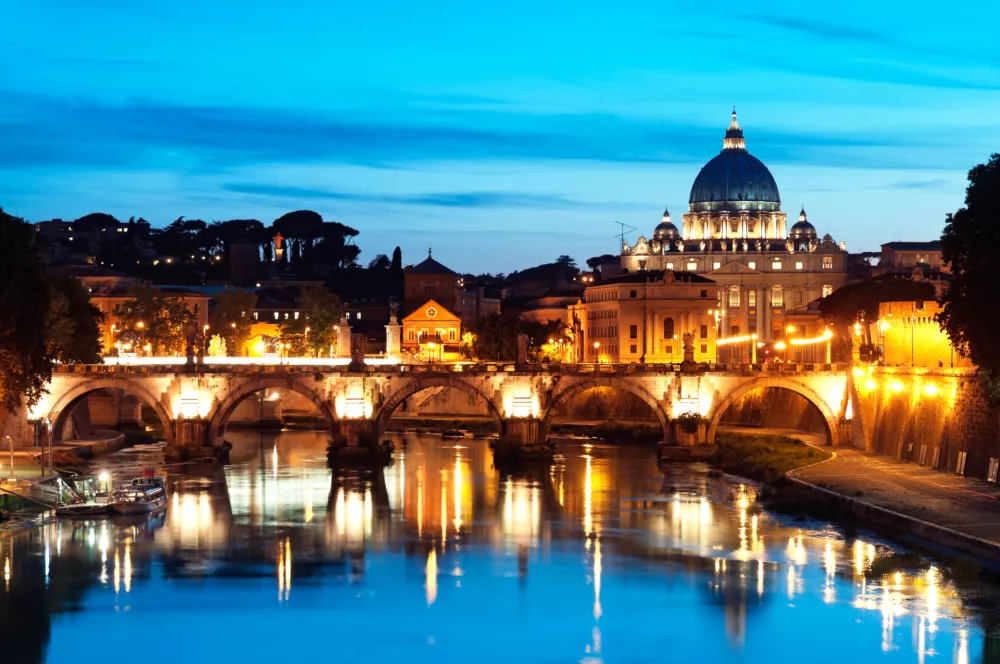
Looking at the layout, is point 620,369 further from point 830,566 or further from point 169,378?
point 830,566

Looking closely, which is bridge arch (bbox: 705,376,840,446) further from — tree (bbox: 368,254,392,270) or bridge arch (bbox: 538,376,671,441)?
tree (bbox: 368,254,392,270)

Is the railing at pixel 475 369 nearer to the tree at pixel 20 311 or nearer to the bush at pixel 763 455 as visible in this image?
the bush at pixel 763 455

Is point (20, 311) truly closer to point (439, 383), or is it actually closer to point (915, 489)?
point (439, 383)

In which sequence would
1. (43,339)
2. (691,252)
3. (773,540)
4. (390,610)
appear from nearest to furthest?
(390,610), (773,540), (43,339), (691,252)

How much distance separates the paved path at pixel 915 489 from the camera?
152 ft

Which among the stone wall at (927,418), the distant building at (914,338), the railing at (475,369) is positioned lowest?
the stone wall at (927,418)

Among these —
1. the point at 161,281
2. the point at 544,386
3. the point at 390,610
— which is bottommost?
the point at 390,610

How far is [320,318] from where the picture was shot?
4545 inches

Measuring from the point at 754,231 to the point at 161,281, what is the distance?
5982 cm

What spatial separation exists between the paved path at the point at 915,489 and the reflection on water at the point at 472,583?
6.96ft

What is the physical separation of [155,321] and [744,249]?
78.2 metres

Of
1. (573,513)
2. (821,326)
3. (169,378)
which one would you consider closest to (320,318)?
(821,326)

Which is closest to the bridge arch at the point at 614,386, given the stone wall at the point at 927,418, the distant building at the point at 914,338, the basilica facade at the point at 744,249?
the stone wall at the point at 927,418

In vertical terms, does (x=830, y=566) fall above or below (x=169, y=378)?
below
